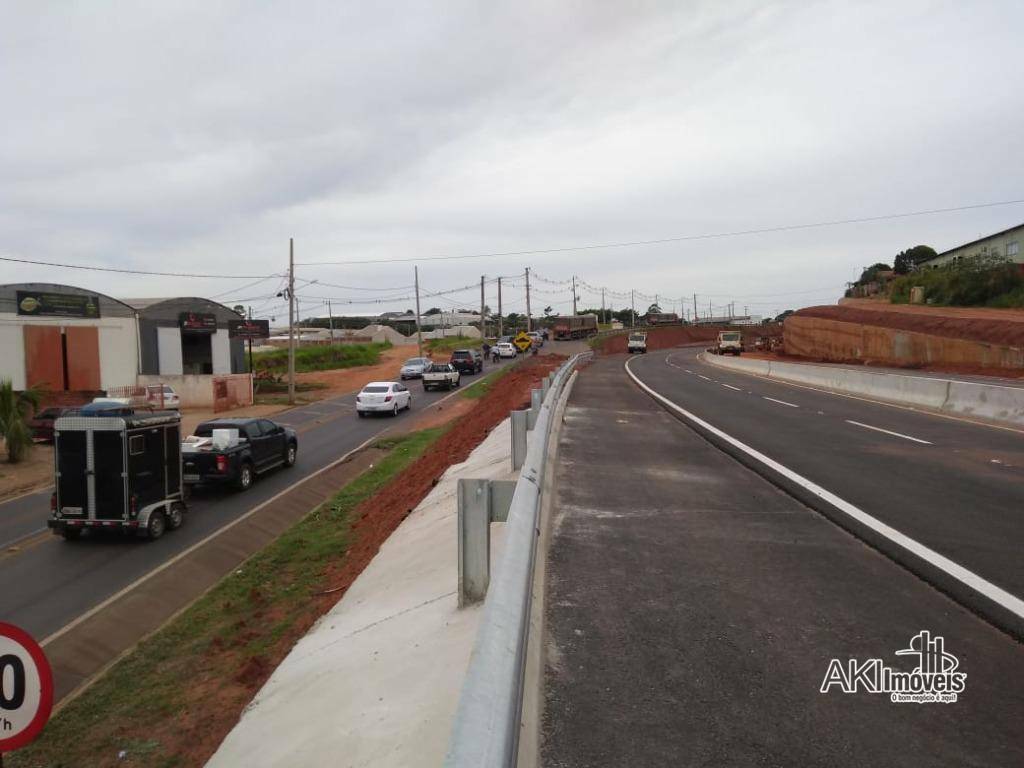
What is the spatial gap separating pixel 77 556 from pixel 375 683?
11368 millimetres

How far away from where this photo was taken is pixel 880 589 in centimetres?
545

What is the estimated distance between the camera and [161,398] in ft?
122

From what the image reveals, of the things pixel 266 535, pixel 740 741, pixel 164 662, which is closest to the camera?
pixel 740 741

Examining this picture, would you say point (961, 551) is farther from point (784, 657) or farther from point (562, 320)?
point (562, 320)

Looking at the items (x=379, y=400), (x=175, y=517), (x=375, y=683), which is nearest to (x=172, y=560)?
(x=175, y=517)

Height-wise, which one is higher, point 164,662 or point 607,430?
point 607,430

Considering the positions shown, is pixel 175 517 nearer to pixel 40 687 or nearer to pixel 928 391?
pixel 40 687

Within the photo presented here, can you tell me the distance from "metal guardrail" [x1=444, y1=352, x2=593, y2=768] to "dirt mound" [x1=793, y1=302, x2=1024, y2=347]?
1735 inches

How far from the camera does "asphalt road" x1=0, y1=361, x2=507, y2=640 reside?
444 inches

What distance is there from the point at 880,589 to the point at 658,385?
24.6 meters

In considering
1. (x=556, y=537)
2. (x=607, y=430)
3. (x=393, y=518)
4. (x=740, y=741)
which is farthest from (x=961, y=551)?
(x=393, y=518)

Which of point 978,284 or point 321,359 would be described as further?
point 321,359

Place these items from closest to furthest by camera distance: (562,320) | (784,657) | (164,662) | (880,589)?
(784,657) → (880,589) → (164,662) → (562,320)

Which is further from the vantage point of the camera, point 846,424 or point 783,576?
point 846,424
